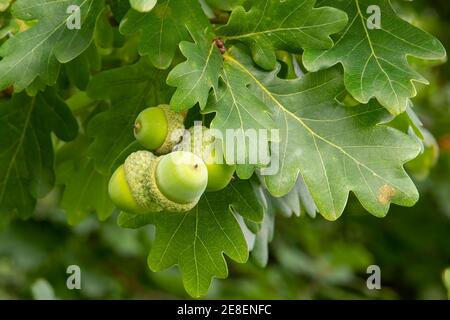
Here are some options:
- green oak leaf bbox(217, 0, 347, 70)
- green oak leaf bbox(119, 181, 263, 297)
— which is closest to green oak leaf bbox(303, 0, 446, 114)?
green oak leaf bbox(217, 0, 347, 70)

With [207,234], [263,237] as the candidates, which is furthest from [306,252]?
[207,234]

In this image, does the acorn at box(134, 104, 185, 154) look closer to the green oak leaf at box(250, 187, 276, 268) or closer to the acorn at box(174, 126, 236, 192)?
the acorn at box(174, 126, 236, 192)

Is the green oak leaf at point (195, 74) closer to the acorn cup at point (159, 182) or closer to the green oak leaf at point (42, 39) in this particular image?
the acorn cup at point (159, 182)

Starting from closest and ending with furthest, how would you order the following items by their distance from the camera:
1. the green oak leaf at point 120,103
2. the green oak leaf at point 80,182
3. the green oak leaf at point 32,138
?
the green oak leaf at point 120,103
the green oak leaf at point 32,138
the green oak leaf at point 80,182

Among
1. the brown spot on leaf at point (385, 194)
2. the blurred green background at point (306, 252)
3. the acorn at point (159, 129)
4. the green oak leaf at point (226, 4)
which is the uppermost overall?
the green oak leaf at point (226, 4)

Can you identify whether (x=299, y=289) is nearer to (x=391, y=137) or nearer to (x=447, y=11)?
(x=447, y=11)

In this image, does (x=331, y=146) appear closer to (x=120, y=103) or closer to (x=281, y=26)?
(x=281, y=26)

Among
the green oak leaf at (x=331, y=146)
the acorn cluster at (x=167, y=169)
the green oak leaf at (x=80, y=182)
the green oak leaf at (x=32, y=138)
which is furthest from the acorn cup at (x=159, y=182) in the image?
the green oak leaf at (x=80, y=182)
